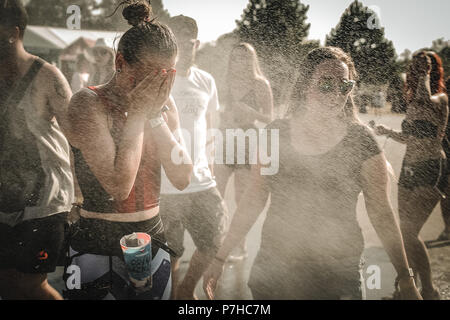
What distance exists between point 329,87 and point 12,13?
1.65 meters

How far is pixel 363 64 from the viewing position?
11789mm

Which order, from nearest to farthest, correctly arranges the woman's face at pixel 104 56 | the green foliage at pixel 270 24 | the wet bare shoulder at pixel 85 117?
the wet bare shoulder at pixel 85 117 < the woman's face at pixel 104 56 < the green foliage at pixel 270 24

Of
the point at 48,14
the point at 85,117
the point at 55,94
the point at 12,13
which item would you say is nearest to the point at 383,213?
the point at 85,117

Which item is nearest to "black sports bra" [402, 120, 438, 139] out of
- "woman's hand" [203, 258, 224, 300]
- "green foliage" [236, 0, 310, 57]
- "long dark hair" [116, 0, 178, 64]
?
"woman's hand" [203, 258, 224, 300]

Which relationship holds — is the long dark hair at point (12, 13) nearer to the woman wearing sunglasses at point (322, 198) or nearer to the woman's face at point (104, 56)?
the woman wearing sunglasses at point (322, 198)

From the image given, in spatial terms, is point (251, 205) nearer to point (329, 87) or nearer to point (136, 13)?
point (329, 87)

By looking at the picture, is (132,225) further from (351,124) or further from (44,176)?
(351,124)

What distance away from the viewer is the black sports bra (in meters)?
2.57

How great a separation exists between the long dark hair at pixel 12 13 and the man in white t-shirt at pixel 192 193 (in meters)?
0.95

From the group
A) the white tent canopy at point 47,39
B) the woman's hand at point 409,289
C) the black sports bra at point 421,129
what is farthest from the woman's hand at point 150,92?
the white tent canopy at point 47,39

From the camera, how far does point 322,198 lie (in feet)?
4.93

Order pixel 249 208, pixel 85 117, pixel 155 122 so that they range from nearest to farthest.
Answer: pixel 85 117, pixel 155 122, pixel 249 208

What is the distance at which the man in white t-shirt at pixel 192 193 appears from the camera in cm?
226

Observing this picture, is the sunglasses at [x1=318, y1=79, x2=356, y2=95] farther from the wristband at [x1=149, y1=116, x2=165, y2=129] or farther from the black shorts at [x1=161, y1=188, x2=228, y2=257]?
the black shorts at [x1=161, y1=188, x2=228, y2=257]
